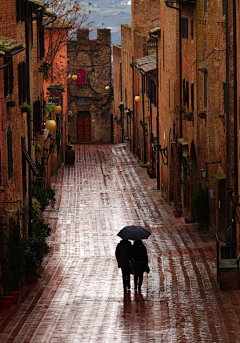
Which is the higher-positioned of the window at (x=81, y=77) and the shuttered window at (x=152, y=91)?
the window at (x=81, y=77)

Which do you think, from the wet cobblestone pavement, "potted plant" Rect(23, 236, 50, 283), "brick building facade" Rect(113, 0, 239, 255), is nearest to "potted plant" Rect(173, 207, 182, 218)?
"brick building facade" Rect(113, 0, 239, 255)

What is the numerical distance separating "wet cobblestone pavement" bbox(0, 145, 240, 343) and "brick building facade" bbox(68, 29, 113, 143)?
29930mm

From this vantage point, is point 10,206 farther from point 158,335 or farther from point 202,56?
point 202,56

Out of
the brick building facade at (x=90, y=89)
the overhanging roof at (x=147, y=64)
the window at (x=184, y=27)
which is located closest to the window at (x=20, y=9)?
the window at (x=184, y=27)

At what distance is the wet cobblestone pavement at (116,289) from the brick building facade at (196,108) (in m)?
1.38

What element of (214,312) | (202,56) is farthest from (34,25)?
(214,312)

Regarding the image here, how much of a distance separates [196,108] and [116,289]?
33.8 feet

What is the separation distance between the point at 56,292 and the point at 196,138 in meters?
10.5

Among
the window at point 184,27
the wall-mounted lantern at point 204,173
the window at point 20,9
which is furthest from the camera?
the window at point 184,27

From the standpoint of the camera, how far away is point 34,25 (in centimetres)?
2792

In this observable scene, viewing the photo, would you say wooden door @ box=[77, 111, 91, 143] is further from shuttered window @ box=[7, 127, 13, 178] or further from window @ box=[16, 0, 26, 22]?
shuttered window @ box=[7, 127, 13, 178]

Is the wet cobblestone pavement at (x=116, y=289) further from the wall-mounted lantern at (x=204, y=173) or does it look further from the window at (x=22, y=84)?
the window at (x=22, y=84)

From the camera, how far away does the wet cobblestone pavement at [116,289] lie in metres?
12.8

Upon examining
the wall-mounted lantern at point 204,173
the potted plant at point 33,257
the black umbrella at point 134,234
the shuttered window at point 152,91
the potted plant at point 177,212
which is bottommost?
the potted plant at point 177,212
